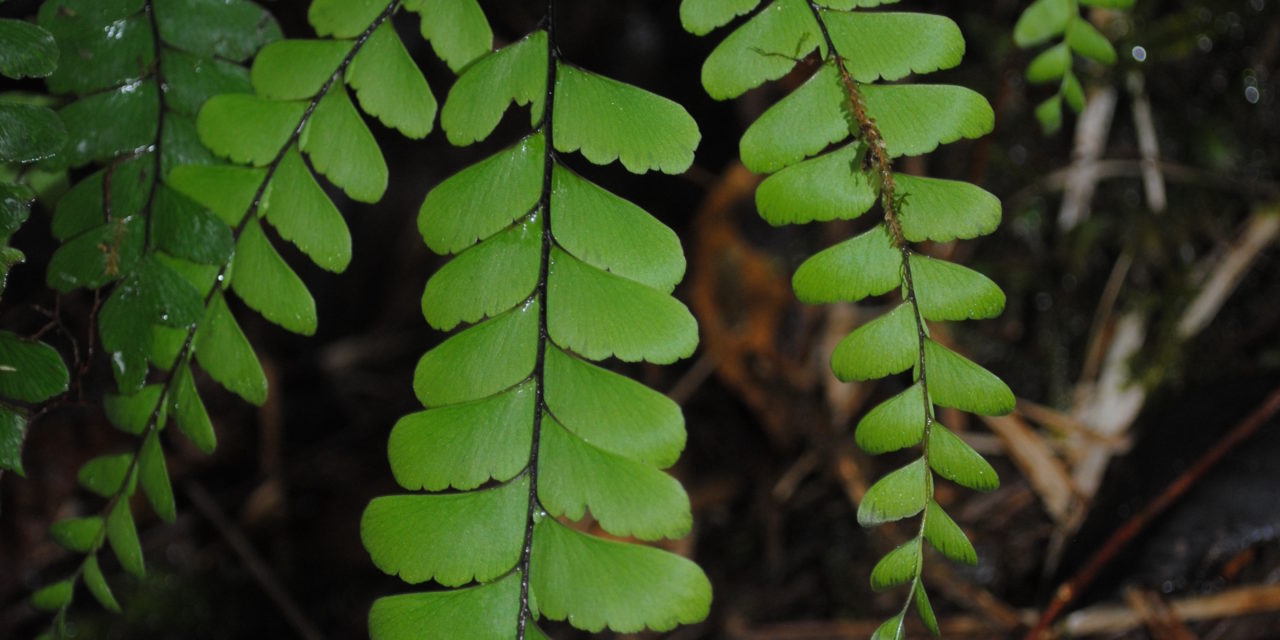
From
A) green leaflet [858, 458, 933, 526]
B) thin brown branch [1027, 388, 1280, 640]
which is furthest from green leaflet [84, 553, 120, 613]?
thin brown branch [1027, 388, 1280, 640]

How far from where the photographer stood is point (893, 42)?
2.74ft

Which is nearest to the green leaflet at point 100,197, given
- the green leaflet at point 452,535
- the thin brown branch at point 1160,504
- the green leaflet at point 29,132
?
the green leaflet at point 29,132

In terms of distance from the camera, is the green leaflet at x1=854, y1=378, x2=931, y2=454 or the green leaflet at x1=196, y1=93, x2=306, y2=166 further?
the green leaflet at x1=196, y1=93, x2=306, y2=166

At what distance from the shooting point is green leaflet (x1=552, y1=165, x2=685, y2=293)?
863 millimetres

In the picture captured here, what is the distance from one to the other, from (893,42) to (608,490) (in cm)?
51

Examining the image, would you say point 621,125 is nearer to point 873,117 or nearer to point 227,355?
point 873,117

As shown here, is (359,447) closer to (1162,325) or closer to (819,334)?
(819,334)

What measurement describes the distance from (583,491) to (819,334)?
1.21 m

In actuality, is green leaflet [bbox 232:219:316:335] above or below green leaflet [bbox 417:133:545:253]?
below

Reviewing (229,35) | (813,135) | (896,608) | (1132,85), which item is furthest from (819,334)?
(229,35)

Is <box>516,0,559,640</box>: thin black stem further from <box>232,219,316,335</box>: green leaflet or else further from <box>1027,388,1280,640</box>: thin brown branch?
<box>1027,388,1280,640</box>: thin brown branch

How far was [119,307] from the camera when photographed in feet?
2.94

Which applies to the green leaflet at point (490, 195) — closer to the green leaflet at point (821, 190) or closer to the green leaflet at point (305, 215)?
the green leaflet at point (305, 215)

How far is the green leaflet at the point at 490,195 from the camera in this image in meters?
0.87
